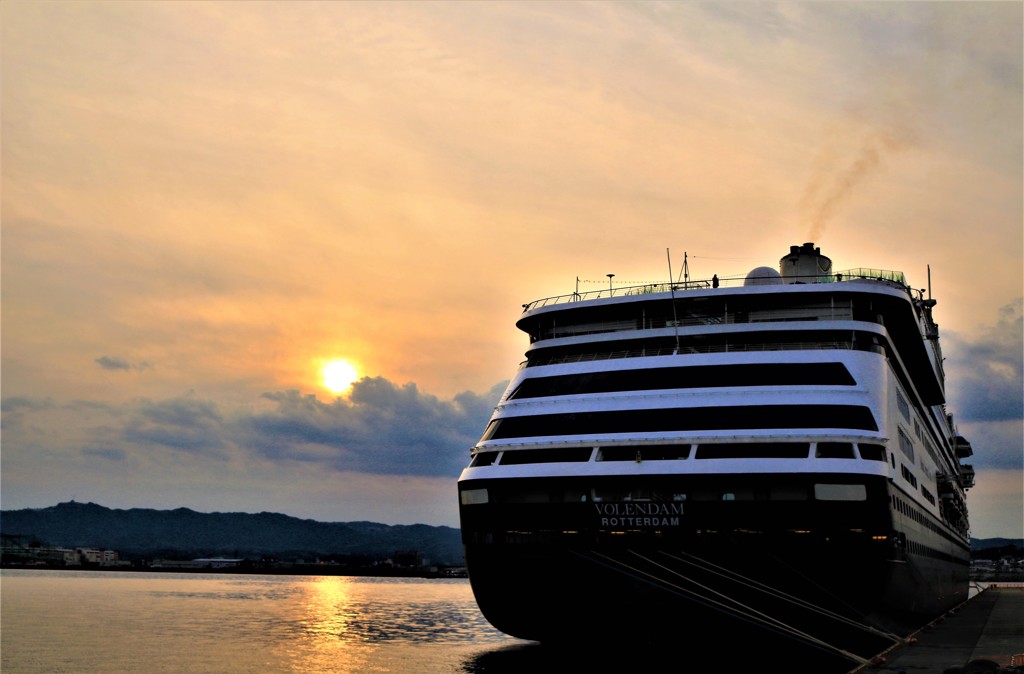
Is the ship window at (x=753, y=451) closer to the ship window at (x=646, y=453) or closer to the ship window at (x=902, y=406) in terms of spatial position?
the ship window at (x=646, y=453)

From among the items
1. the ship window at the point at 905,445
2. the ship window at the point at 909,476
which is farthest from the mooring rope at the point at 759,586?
the ship window at the point at 905,445

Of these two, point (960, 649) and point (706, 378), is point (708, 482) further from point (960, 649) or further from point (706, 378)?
point (960, 649)

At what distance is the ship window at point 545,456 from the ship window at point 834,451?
276 inches

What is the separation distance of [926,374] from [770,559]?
88.6 feet

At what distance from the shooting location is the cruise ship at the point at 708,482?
2962cm

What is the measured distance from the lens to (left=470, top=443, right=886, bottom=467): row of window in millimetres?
30281

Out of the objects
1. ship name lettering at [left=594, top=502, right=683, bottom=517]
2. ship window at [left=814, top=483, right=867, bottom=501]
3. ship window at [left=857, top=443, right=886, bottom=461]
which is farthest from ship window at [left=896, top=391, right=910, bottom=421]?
ship name lettering at [left=594, top=502, right=683, bottom=517]

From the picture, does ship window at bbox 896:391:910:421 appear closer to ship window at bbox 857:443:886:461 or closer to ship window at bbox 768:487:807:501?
ship window at bbox 857:443:886:461

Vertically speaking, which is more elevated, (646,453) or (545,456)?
(545,456)

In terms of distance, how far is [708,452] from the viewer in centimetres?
3102

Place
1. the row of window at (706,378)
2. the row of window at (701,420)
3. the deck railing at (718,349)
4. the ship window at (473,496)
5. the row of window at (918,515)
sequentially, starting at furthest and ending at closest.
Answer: the deck railing at (718,349) < the ship window at (473,496) < the row of window at (706,378) < the row of window at (918,515) < the row of window at (701,420)

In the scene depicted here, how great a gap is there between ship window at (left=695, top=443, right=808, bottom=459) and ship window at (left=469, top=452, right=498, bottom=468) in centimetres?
735

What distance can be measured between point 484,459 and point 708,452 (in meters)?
8.07

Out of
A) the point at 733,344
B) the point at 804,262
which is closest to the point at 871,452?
the point at 733,344
